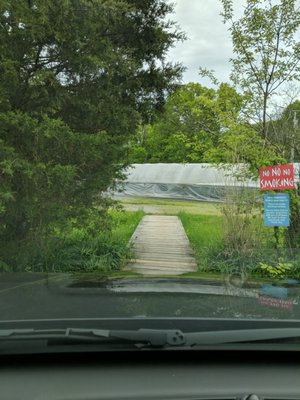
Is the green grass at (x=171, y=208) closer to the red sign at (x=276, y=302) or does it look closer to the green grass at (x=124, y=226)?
the green grass at (x=124, y=226)

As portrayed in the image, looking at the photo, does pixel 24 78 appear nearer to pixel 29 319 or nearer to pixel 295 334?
pixel 29 319

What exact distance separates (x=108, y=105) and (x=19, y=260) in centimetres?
270

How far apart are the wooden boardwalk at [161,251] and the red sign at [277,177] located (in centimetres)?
188

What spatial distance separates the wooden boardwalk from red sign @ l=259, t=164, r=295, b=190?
1.88 m

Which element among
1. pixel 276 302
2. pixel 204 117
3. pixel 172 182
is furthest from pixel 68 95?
pixel 172 182

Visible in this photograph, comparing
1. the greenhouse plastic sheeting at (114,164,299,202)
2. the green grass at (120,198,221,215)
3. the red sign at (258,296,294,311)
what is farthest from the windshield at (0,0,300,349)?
the greenhouse plastic sheeting at (114,164,299,202)

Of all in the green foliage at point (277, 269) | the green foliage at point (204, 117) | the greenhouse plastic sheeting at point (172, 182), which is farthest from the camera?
the greenhouse plastic sheeting at point (172, 182)

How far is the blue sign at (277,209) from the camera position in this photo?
749cm

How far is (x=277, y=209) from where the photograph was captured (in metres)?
7.57

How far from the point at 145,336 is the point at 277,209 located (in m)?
5.91

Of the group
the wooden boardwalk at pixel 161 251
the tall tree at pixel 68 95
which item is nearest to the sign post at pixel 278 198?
the wooden boardwalk at pixel 161 251

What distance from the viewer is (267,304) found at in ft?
8.74

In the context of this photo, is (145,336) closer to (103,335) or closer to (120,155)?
(103,335)

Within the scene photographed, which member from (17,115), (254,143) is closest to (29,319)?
(17,115)
